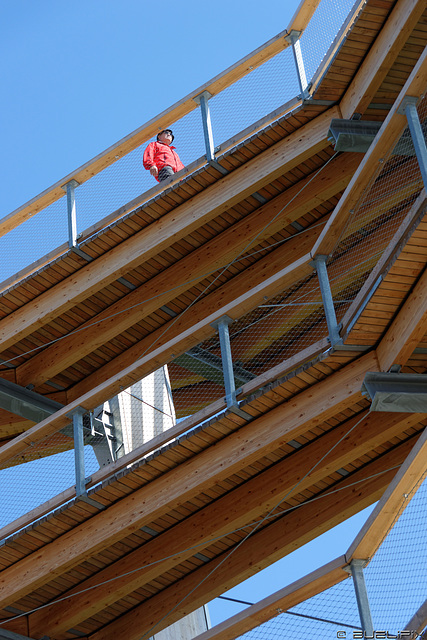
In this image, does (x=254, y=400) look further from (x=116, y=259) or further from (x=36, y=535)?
(x=116, y=259)

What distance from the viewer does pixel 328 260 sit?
766 centimetres

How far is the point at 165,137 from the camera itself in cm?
1061

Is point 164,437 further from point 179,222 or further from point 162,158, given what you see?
point 162,158

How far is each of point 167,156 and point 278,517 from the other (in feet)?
14.4

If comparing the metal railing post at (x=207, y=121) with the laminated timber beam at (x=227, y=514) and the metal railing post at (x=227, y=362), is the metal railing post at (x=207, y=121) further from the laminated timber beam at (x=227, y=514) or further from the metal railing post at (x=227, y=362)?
the laminated timber beam at (x=227, y=514)

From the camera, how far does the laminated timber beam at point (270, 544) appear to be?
855cm

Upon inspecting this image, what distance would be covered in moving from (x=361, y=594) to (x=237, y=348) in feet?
20.2

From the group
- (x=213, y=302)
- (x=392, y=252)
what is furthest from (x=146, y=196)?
(x=392, y=252)

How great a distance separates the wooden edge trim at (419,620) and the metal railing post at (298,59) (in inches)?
266

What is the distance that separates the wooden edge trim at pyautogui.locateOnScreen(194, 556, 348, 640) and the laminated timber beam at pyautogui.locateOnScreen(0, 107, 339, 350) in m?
5.21

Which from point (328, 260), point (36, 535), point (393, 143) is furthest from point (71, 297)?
point (393, 143)

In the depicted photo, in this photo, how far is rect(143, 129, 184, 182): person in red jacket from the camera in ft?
35.0

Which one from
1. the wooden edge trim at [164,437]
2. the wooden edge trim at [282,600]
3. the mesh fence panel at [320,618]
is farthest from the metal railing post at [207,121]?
the mesh fence panel at [320,618]

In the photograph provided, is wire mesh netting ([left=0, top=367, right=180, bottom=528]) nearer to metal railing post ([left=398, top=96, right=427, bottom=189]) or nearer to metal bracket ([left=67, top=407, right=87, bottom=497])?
metal bracket ([left=67, top=407, right=87, bottom=497])
